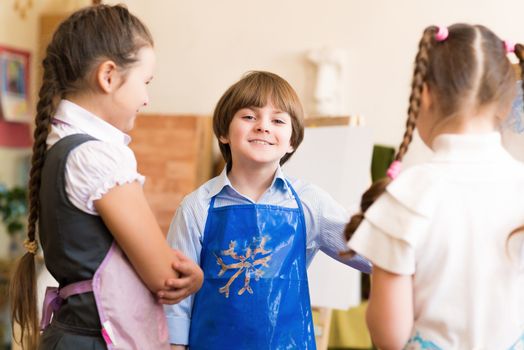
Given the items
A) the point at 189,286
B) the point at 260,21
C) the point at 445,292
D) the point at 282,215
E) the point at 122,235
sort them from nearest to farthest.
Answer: the point at 445,292 < the point at 122,235 < the point at 189,286 < the point at 282,215 < the point at 260,21

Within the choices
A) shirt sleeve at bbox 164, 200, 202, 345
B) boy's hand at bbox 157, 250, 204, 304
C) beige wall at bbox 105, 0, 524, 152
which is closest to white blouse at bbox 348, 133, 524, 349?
boy's hand at bbox 157, 250, 204, 304

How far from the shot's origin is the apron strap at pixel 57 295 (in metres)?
1.36

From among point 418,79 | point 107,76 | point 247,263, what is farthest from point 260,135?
point 418,79

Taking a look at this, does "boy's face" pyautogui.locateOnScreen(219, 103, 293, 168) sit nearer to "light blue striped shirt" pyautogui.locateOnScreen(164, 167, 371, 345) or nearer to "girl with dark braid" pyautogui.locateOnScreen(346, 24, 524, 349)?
"light blue striped shirt" pyautogui.locateOnScreen(164, 167, 371, 345)

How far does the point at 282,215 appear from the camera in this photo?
5.71 ft

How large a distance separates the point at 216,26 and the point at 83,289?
307 centimetres

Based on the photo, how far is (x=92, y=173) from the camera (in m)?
1.32

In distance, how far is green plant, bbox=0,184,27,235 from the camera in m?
4.21

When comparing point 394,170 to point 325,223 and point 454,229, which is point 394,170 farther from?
point 325,223

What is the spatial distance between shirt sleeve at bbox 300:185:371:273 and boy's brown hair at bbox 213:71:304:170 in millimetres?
181

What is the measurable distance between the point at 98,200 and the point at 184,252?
436 mm

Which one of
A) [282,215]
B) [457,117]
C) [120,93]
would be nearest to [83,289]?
[120,93]

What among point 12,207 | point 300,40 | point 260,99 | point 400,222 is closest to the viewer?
point 400,222

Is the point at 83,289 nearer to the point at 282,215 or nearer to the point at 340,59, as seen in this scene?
the point at 282,215
